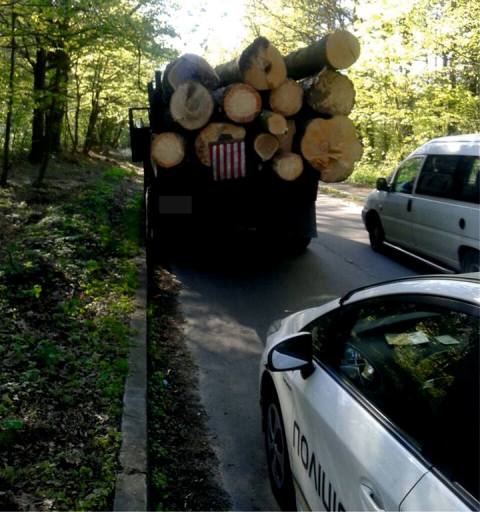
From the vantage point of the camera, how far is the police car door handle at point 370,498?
6.81 ft

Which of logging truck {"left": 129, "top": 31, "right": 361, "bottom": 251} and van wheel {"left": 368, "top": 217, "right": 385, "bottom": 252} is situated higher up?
logging truck {"left": 129, "top": 31, "right": 361, "bottom": 251}

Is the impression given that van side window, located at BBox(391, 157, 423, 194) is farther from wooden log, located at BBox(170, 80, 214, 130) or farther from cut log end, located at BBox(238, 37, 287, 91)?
wooden log, located at BBox(170, 80, 214, 130)

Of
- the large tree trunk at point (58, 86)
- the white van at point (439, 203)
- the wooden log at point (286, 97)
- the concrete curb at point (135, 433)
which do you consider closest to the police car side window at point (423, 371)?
the concrete curb at point (135, 433)

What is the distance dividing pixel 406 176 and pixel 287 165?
6.52 feet

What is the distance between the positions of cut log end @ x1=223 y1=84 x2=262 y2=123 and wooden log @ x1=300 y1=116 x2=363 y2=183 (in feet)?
2.59

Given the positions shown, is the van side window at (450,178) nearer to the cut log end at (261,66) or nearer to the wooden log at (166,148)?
the cut log end at (261,66)

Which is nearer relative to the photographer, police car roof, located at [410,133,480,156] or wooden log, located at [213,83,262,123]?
police car roof, located at [410,133,480,156]

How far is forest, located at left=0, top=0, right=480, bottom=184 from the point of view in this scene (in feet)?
37.9

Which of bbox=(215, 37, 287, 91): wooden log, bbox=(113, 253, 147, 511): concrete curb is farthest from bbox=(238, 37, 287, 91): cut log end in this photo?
bbox=(113, 253, 147, 511): concrete curb

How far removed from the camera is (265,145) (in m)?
8.41

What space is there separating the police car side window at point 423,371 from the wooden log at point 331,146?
572 centimetres

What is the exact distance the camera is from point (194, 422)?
4730 mm

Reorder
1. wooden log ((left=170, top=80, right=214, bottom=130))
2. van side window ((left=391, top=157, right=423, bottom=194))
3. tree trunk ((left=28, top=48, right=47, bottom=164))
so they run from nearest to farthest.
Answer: wooden log ((left=170, top=80, right=214, bottom=130)) < van side window ((left=391, top=157, right=423, bottom=194)) < tree trunk ((left=28, top=48, right=47, bottom=164))

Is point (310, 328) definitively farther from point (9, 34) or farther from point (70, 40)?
point (70, 40)
